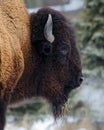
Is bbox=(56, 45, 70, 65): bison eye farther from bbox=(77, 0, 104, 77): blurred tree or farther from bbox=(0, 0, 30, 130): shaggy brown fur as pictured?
bbox=(77, 0, 104, 77): blurred tree

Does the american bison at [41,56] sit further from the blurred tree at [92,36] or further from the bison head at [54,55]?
the blurred tree at [92,36]

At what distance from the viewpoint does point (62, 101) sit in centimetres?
618

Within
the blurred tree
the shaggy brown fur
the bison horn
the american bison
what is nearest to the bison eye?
the american bison

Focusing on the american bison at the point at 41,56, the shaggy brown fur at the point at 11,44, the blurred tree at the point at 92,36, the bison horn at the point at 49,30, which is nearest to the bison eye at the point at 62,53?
the american bison at the point at 41,56

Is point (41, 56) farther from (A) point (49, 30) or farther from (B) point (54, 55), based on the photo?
(A) point (49, 30)

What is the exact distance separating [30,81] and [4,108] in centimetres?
50

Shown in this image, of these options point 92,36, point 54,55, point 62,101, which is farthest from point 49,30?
point 92,36

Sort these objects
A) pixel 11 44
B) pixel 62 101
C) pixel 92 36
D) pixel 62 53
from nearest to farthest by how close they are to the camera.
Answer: pixel 11 44 → pixel 62 53 → pixel 62 101 → pixel 92 36

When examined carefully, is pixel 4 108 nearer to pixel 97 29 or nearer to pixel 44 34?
pixel 44 34

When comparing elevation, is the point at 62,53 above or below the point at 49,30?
below

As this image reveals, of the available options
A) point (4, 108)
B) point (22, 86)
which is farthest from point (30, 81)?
point (4, 108)

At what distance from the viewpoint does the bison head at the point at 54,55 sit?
5.82 metres

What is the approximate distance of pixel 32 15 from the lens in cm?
599

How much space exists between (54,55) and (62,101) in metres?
0.53
